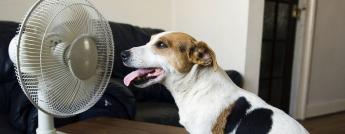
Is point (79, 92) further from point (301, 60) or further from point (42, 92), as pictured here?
point (301, 60)

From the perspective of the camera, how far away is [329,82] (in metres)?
4.06

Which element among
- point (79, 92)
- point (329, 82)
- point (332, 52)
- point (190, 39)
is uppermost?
point (190, 39)

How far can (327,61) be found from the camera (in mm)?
3967

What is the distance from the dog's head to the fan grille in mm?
121

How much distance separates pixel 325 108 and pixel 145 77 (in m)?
3.49

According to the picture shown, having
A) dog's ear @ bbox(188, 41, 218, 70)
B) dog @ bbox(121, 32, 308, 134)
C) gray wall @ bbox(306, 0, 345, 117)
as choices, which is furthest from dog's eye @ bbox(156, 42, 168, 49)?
gray wall @ bbox(306, 0, 345, 117)

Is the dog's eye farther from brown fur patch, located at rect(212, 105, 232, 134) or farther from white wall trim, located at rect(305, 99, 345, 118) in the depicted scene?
white wall trim, located at rect(305, 99, 345, 118)

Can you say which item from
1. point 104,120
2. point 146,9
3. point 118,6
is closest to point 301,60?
point 146,9

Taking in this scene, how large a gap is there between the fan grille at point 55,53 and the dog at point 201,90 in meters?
0.15

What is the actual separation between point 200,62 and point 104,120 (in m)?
0.53

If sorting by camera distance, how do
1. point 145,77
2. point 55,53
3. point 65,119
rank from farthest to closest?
point 65,119, point 145,77, point 55,53

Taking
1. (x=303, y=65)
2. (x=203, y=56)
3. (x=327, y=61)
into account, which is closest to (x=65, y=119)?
(x=203, y=56)

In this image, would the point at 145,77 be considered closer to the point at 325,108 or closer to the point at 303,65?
the point at 303,65

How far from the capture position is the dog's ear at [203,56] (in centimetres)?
111
